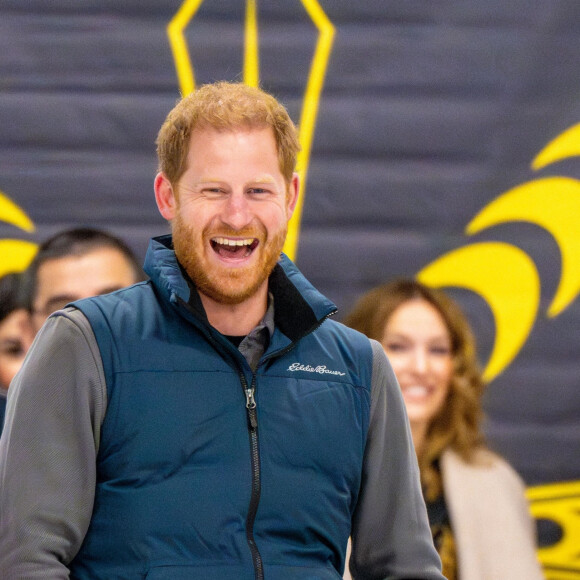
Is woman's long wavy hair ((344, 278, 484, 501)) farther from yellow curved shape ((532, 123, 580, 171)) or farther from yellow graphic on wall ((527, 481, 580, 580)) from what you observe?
yellow curved shape ((532, 123, 580, 171))

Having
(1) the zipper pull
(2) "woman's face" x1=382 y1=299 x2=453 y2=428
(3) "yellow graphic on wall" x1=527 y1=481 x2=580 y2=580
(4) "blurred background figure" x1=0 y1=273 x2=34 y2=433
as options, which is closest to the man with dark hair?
(1) the zipper pull

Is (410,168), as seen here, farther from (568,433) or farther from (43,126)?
(43,126)

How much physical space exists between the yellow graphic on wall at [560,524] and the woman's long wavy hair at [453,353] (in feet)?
0.84

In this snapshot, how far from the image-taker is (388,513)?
4.54 feet

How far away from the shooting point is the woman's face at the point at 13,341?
2.46 metres

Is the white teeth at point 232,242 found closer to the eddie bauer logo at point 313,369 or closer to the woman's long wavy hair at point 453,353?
the eddie bauer logo at point 313,369

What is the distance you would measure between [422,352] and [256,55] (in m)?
0.92

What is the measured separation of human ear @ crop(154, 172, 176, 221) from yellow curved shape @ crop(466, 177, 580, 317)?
4.64 feet

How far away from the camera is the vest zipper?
4.01ft

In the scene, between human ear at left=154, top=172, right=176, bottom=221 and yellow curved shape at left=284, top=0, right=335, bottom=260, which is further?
yellow curved shape at left=284, top=0, right=335, bottom=260

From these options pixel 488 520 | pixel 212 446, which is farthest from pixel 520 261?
pixel 212 446

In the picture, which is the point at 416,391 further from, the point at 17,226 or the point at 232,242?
the point at 232,242

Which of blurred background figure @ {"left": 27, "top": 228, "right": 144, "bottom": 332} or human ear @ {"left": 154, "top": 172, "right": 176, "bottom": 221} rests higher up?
blurred background figure @ {"left": 27, "top": 228, "right": 144, "bottom": 332}

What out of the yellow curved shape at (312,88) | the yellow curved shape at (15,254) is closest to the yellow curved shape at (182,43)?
the yellow curved shape at (312,88)
